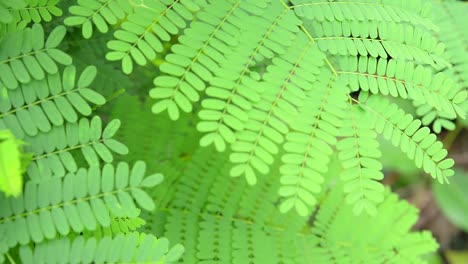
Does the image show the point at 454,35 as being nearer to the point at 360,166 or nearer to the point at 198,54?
the point at 360,166

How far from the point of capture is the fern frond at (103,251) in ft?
4.32

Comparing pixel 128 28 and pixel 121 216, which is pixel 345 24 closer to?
pixel 128 28

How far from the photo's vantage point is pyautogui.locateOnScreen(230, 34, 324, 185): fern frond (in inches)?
57.2

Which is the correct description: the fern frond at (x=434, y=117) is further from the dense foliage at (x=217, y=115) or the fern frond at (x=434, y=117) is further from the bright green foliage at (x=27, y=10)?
the bright green foliage at (x=27, y=10)

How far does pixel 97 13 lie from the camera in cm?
155

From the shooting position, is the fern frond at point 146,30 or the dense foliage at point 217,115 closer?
the dense foliage at point 217,115

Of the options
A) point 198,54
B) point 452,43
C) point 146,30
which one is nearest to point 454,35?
point 452,43

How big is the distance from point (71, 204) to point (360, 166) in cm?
79

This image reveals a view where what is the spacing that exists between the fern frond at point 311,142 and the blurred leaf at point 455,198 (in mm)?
2181

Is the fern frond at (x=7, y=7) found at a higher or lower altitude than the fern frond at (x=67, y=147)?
higher

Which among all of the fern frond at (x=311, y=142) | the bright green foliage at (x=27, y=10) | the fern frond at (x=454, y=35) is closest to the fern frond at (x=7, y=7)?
the bright green foliage at (x=27, y=10)

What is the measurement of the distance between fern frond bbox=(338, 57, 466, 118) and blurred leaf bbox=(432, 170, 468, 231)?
1979 mm

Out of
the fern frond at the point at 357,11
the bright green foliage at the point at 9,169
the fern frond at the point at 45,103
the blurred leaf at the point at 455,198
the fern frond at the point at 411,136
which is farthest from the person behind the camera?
the blurred leaf at the point at 455,198

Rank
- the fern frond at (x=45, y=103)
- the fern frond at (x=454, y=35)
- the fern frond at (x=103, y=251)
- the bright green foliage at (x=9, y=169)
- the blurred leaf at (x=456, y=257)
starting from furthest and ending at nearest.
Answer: the blurred leaf at (x=456, y=257), the fern frond at (x=454, y=35), the fern frond at (x=45, y=103), the fern frond at (x=103, y=251), the bright green foliage at (x=9, y=169)
